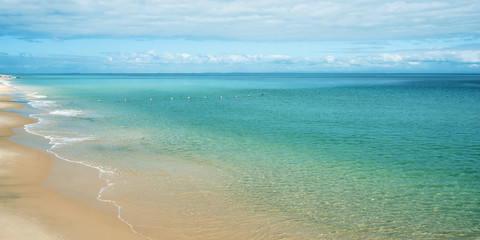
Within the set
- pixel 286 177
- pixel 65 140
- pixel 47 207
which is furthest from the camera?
pixel 65 140

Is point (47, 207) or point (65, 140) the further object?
point (65, 140)

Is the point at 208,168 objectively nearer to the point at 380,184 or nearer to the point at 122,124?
the point at 380,184

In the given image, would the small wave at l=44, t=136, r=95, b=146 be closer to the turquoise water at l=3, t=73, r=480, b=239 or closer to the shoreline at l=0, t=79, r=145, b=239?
the turquoise water at l=3, t=73, r=480, b=239

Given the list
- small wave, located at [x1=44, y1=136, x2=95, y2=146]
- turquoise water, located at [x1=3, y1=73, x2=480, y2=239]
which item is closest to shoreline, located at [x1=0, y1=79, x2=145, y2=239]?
turquoise water, located at [x1=3, y1=73, x2=480, y2=239]

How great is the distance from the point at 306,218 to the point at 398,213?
3.18 metres

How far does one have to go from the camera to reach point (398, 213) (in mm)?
12758

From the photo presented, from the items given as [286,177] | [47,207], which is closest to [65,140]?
[47,207]

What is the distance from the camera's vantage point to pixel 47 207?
12531mm

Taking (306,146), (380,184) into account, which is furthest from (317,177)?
(306,146)

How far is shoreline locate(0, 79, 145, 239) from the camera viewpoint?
10.7 meters

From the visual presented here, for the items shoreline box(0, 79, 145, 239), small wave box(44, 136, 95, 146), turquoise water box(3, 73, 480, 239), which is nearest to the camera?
shoreline box(0, 79, 145, 239)

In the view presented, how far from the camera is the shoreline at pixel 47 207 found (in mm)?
10656

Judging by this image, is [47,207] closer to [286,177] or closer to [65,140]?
[286,177]

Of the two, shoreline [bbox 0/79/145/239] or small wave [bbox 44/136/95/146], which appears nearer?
shoreline [bbox 0/79/145/239]
